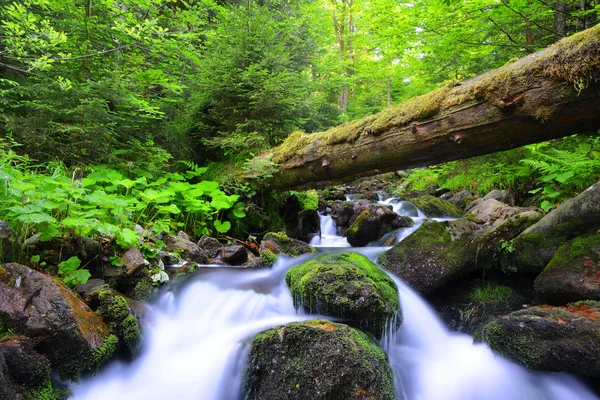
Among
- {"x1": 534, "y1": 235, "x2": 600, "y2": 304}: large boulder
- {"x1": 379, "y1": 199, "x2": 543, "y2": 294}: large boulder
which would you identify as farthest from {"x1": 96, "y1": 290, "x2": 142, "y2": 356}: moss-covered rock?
{"x1": 534, "y1": 235, "x2": 600, "y2": 304}: large boulder

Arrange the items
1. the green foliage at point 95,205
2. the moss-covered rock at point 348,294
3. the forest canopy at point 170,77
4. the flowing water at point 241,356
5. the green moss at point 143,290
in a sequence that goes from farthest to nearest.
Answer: the forest canopy at point 170,77
the green moss at point 143,290
the moss-covered rock at point 348,294
the green foliage at point 95,205
the flowing water at point 241,356

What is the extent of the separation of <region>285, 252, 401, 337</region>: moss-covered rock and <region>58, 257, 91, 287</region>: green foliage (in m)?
2.01

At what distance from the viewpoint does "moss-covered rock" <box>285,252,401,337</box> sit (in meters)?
3.17

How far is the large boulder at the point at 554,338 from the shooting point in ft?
8.94

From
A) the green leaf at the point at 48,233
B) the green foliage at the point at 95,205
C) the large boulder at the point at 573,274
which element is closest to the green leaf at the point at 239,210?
the green foliage at the point at 95,205

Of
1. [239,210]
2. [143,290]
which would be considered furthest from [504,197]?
[143,290]

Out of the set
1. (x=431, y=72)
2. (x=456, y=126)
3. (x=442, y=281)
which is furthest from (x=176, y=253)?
(x=431, y=72)

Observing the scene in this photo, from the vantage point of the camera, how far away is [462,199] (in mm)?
9633

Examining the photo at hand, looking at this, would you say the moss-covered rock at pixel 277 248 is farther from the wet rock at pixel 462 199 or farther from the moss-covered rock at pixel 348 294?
the wet rock at pixel 462 199

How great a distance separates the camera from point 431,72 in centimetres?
1077

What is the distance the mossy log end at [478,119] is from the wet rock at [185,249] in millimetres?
2132

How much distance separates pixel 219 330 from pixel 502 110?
12.5ft

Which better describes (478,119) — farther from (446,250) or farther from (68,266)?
(68,266)

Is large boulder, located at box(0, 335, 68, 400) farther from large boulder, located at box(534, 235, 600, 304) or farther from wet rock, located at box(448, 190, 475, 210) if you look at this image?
wet rock, located at box(448, 190, 475, 210)
